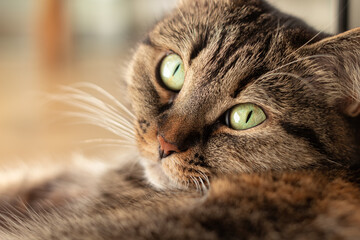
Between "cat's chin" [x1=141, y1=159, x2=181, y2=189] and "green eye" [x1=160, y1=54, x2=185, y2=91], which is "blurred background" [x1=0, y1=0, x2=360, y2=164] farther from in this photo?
"cat's chin" [x1=141, y1=159, x2=181, y2=189]

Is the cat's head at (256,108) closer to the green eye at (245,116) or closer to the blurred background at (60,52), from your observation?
the green eye at (245,116)

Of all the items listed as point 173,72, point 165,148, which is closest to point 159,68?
point 173,72

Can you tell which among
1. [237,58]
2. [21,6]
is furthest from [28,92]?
[21,6]

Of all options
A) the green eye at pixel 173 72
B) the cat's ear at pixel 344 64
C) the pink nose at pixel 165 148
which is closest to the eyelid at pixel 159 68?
the green eye at pixel 173 72

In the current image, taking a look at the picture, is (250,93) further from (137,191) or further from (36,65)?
(36,65)

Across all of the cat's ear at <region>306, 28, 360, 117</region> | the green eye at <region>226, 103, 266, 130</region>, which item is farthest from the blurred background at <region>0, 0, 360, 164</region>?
the green eye at <region>226, 103, 266, 130</region>

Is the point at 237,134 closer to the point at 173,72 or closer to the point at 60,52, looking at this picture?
the point at 173,72

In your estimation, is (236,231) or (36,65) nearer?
(236,231)
